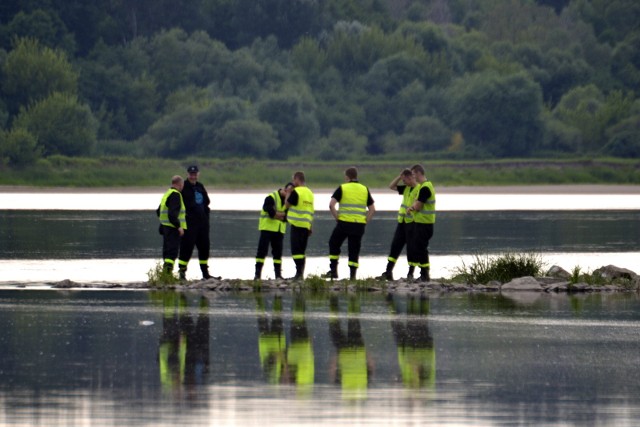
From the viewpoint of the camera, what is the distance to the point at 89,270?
2539cm

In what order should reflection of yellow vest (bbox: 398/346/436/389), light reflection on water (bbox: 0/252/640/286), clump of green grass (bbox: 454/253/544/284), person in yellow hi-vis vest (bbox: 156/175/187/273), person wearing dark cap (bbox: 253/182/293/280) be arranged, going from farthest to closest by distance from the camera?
light reflection on water (bbox: 0/252/640/286) < person wearing dark cap (bbox: 253/182/293/280) < clump of green grass (bbox: 454/253/544/284) < person in yellow hi-vis vest (bbox: 156/175/187/273) < reflection of yellow vest (bbox: 398/346/436/389)

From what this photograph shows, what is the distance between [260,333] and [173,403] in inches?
184

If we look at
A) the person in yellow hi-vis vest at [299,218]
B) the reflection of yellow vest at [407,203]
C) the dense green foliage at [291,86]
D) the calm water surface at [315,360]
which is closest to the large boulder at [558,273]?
the calm water surface at [315,360]

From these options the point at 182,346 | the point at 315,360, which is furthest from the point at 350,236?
the point at 315,360

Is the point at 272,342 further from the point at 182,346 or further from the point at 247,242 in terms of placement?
the point at 247,242

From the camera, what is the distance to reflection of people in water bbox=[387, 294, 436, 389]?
1321 cm

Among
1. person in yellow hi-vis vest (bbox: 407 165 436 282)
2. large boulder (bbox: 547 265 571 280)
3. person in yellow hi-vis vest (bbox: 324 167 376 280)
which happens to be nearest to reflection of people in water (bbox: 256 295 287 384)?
person in yellow hi-vis vest (bbox: 324 167 376 280)

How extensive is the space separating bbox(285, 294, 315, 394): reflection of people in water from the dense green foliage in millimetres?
78818

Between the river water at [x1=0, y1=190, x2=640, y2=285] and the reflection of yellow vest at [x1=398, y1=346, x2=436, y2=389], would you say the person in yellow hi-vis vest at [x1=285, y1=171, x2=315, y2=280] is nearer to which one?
the river water at [x1=0, y1=190, x2=640, y2=285]

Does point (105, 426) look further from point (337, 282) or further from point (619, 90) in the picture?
point (619, 90)

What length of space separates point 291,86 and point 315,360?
106693 mm

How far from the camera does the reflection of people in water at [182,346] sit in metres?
13.1

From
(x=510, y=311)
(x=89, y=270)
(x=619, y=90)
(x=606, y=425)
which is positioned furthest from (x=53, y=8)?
(x=606, y=425)

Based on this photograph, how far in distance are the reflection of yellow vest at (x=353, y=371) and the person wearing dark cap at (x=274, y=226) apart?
791 centimetres
